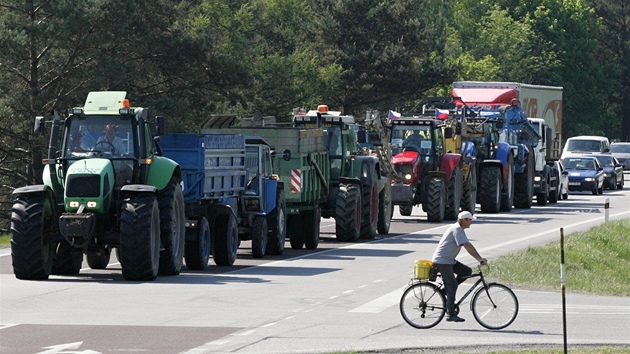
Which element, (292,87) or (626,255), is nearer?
(626,255)

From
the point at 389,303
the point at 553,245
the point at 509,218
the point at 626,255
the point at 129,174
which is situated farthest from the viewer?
the point at 509,218

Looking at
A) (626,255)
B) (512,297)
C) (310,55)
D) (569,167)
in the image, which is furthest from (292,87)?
(512,297)

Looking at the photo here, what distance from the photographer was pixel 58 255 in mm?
24312

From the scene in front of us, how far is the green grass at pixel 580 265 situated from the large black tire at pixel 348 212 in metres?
4.22

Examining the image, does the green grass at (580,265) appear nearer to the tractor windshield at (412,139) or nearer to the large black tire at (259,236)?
the large black tire at (259,236)

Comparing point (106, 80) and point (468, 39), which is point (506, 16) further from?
point (106, 80)

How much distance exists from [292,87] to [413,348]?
60.0m

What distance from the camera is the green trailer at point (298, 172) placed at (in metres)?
30.0

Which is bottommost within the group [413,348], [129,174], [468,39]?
[413,348]

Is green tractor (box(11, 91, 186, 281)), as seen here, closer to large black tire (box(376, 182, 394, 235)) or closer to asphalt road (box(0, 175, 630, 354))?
asphalt road (box(0, 175, 630, 354))

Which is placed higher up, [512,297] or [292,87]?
[292,87]

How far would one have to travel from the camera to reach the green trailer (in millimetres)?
29953

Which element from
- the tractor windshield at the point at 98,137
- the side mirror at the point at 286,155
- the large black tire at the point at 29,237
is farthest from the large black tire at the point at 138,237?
the side mirror at the point at 286,155

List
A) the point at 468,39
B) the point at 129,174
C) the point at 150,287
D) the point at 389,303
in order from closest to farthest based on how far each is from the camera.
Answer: the point at 389,303 → the point at 150,287 → the point at 129,174 → the point at 468,39
